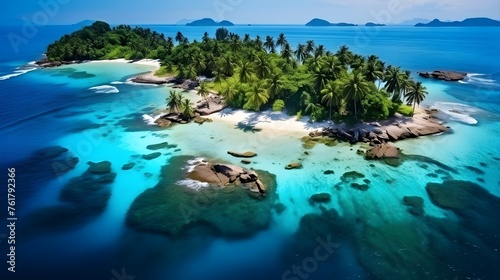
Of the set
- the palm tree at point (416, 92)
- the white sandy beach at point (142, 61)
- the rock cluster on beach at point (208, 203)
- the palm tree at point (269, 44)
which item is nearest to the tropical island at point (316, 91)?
the palm tree at point (416, 92)

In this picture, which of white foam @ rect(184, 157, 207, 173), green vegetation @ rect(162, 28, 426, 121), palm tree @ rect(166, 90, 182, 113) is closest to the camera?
white foam @ rect(184, 157, 207, 173)

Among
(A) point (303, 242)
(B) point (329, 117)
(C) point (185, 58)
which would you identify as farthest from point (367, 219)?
(C) point (185, 58)

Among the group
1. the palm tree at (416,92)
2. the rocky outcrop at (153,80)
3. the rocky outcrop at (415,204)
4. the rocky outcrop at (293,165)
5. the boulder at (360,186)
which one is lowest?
the rocky outcrop at (415,204)

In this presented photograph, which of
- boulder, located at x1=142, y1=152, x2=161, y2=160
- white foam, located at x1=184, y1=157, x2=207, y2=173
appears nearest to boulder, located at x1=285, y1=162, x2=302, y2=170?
white foam, located at x1=184, y1=157, x2=207, y2=173

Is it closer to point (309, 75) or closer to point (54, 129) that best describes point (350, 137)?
point (309, 75)

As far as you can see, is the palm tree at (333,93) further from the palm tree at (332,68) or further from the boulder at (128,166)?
the boulder at (128,166)

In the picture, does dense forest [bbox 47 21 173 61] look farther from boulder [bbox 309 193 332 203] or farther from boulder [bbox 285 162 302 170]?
boulder [bbox 309 193 332 203]
